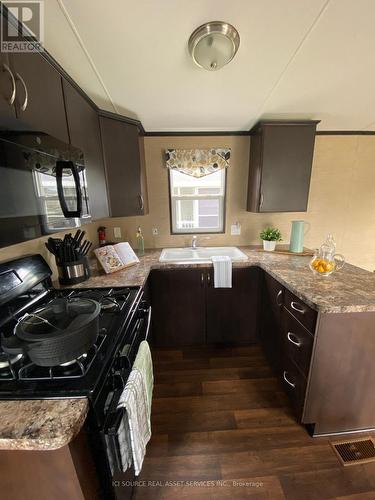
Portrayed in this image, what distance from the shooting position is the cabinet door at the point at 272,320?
155 centimetres

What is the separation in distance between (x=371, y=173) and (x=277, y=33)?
7.11ft

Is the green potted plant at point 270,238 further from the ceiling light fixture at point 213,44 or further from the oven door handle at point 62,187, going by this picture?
the oven door handle at point 62,187

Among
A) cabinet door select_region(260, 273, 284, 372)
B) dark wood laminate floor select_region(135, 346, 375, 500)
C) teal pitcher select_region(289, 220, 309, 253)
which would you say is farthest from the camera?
teal pitcher select_region(289, 220, 309, 253)

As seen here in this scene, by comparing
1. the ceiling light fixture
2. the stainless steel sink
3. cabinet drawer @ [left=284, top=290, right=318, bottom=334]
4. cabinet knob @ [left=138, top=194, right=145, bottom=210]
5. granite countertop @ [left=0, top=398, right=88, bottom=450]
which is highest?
the ceiling light fixture

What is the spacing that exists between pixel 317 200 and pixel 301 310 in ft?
5.54

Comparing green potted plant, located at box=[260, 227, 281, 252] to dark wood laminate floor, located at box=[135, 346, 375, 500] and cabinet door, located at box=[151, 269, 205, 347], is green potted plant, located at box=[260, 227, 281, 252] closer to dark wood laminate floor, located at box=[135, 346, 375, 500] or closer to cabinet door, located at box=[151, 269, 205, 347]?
cabinet door, located at box=[151, 269, 205, 347]

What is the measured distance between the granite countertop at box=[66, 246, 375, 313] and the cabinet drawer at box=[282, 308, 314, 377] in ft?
0.71

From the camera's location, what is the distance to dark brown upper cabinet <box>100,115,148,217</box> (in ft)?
5.53

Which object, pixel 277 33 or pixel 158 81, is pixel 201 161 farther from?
pixel 277 33

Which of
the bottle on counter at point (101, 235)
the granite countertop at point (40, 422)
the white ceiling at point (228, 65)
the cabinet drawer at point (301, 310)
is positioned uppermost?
the white ceiling at point (228, 65)

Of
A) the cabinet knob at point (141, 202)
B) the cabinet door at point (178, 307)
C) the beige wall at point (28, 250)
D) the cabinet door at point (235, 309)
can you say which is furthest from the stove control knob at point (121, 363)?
the cabinet knob at point (141, 202)

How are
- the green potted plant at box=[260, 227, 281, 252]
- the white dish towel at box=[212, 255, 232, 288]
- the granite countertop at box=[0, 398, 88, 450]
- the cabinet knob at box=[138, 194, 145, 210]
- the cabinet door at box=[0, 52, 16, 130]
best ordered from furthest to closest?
the green potted plant at box=[260, 227, 281, 252]
the cabinet knob at box=[138, 194, 145, 210]
the white dish towel at box=[212, 255, 232, 288]
the cabinet door at box=[0, 52, 16, 130]
the granite countertop at box=[0, 398, 88, 450]

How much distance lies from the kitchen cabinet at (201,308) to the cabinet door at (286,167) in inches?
30.2

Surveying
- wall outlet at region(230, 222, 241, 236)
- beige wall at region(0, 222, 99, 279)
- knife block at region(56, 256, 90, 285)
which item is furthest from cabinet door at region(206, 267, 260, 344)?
beige wall at region(0, 222, 99, 279)
